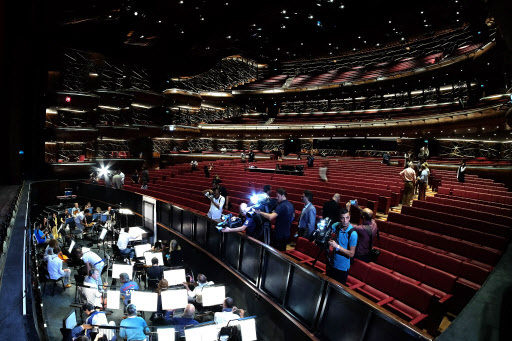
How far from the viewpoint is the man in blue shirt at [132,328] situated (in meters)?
4.11

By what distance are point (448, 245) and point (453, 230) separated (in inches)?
26.8

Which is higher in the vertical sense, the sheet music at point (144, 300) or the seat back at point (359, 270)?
the seat back at point (359, 270)

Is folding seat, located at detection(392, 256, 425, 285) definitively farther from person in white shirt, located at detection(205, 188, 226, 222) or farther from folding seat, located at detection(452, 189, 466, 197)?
folding seat, located at detection(452, 189, 466, 197)

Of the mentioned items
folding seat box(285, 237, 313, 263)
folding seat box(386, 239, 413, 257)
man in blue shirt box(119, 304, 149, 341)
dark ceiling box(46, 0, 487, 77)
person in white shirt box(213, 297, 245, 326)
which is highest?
dark ceiling box(46, 0, 487, 77)

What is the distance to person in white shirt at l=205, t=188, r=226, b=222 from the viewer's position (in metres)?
6.30

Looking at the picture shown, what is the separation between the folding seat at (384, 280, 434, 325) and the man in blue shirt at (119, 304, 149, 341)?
349 cm

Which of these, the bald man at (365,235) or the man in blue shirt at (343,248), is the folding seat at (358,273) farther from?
the man in blue shirt at (343,248)

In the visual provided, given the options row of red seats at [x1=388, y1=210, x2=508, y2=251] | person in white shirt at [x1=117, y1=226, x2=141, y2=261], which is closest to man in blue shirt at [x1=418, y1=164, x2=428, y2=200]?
row of red seats at [x1=388, y1=210, x2=508, y2=251]

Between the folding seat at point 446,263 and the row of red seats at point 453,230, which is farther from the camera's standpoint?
the row of red seats at point 453,230

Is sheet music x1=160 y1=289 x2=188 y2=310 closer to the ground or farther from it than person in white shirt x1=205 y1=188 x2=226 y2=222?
closer to the ground

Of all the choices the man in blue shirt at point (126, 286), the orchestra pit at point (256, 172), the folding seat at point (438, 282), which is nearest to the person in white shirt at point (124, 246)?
the orchestra pit at point (256, 172)

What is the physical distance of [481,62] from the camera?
18.1 meters

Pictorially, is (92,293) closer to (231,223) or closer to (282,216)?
(231,223)

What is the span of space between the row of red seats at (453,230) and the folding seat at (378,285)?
2.31 meters
